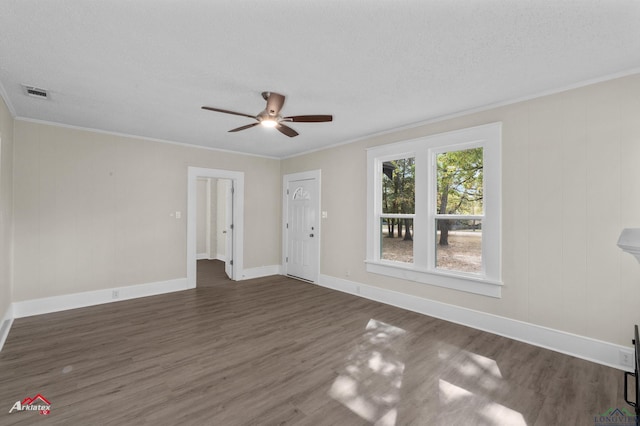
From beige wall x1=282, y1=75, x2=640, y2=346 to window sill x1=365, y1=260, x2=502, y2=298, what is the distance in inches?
4.0

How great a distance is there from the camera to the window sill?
335 centimetres

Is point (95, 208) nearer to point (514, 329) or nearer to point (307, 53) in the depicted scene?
point (307, 53)

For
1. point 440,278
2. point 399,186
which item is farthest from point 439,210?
point 440,278

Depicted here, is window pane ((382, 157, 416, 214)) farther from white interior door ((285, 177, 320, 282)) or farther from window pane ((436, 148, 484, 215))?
white interior door ((285, 177, 320, 282))

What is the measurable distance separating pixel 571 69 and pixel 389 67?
5.29 feet

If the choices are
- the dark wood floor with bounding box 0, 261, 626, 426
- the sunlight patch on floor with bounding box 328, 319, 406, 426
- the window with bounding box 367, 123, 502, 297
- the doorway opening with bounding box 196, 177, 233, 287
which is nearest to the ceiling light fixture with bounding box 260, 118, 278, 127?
the window with bounding box 367, 123, 502, 297

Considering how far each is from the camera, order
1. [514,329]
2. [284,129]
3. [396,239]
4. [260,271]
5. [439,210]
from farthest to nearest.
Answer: [260,271]
[396,239]
[439,210]
[284,129]
[514,329]

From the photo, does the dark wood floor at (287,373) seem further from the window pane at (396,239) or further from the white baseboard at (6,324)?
the window pane at (396,239)

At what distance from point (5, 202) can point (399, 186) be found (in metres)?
5.02

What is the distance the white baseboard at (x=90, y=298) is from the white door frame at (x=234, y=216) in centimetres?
38

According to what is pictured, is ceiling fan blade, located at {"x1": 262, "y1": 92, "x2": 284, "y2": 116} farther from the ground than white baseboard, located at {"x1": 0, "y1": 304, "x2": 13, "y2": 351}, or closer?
farther from the ground

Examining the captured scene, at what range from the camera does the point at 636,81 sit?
2535 millimetres

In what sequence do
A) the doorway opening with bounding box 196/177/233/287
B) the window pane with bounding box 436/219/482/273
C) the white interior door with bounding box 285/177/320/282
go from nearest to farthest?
the window pane with bounding box 436/219/482/273, the white interior door with bounding box 285/177/320/282, the doorway opening with bounding box 196/177/233/287

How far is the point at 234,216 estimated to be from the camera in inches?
237
